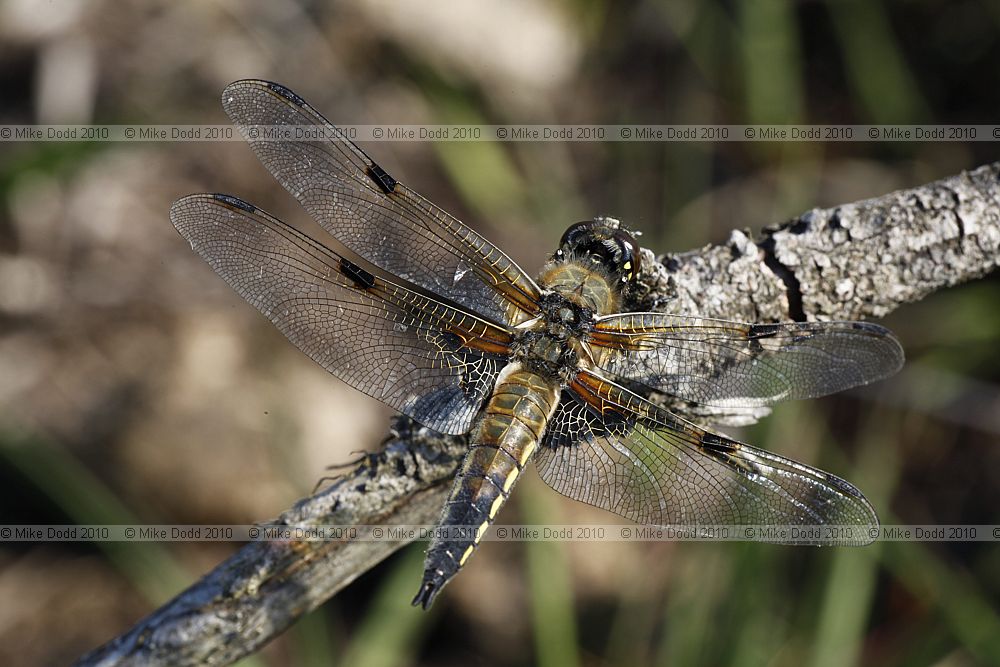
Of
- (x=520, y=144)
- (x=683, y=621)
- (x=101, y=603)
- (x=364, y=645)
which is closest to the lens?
(x=683, y=621)

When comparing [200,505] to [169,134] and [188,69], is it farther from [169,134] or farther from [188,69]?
[188,69]

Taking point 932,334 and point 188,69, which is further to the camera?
point 188,69

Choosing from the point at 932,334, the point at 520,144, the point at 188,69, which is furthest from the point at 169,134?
the point at 932,334

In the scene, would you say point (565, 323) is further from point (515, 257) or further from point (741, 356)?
point (515, 257)

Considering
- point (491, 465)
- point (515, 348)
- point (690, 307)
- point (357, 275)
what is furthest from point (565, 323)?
point (357, 275)

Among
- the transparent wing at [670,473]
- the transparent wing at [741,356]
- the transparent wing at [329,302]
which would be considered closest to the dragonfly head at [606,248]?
the transparent wing at [741,356]

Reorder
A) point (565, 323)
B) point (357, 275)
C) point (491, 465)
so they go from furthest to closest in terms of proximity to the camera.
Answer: point (565, 323)
point (357, 275)
point (491, 465)
